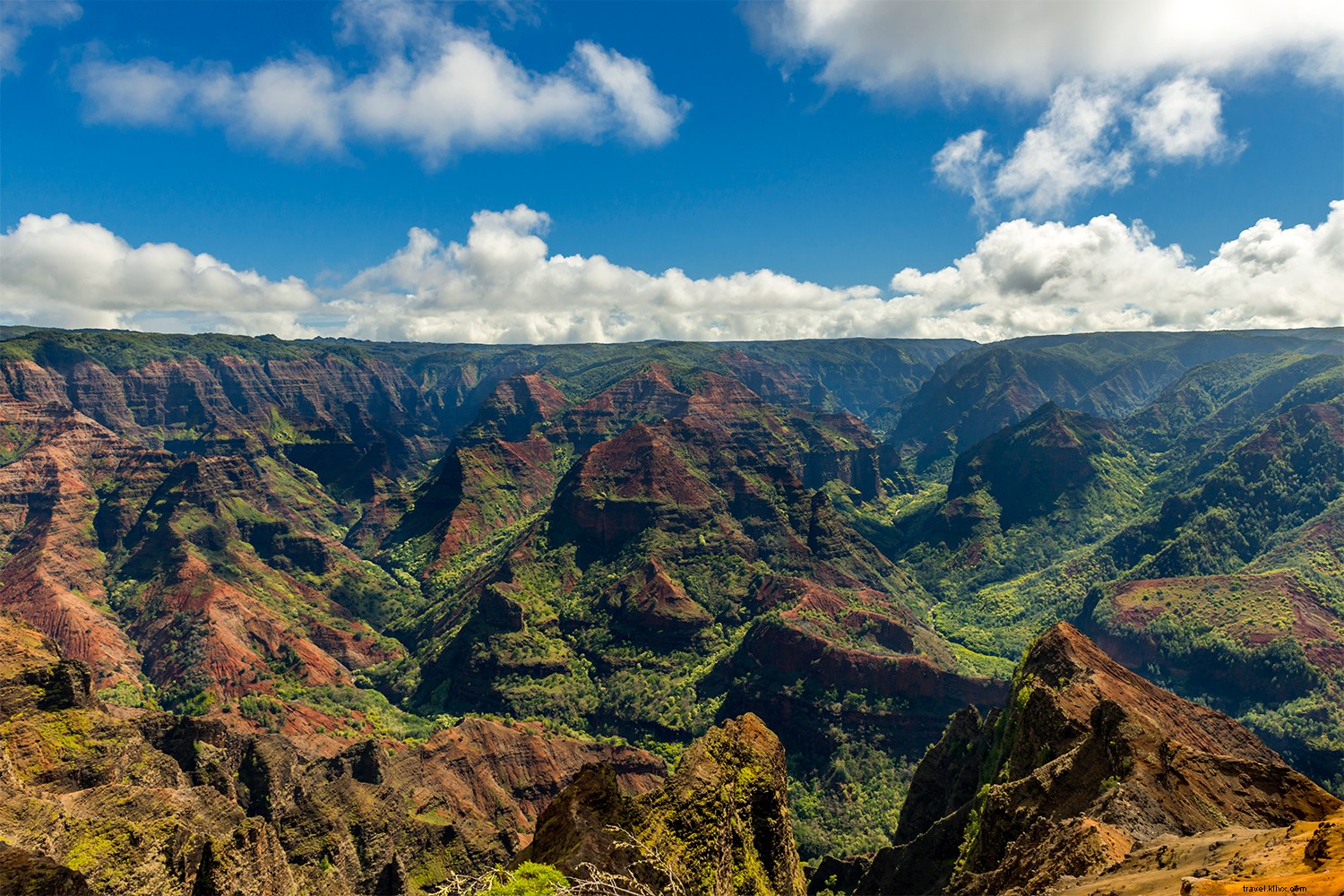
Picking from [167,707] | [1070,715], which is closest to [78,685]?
[167,707]

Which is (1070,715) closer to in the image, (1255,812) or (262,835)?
(1255,812)

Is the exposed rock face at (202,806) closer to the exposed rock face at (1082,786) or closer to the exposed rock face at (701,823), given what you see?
the exposed rock face at (701,823)

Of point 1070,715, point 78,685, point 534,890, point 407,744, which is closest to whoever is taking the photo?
point 534,890

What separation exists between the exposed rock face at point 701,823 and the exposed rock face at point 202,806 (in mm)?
25228

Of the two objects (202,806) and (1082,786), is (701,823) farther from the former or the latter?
(202,806)

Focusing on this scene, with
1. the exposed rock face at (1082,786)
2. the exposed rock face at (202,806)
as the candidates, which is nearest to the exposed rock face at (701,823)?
the exposed rock face at (1082,786)

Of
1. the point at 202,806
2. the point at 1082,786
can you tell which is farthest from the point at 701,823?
the point at 202,806

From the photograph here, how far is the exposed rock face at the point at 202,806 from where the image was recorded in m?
50.4

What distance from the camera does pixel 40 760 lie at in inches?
2495

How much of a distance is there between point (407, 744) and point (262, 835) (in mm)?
60305

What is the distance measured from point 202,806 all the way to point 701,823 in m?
54.3

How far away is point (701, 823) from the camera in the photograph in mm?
45750

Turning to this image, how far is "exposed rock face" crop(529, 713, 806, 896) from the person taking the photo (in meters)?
39.1

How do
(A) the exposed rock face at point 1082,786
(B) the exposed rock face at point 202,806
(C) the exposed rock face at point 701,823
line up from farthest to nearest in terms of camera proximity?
1. (B) the exposed rock face at point 202,806
2. (C) the exposed rock face at point 701,823
3. (A) the exposed rock face at point 1082,786
